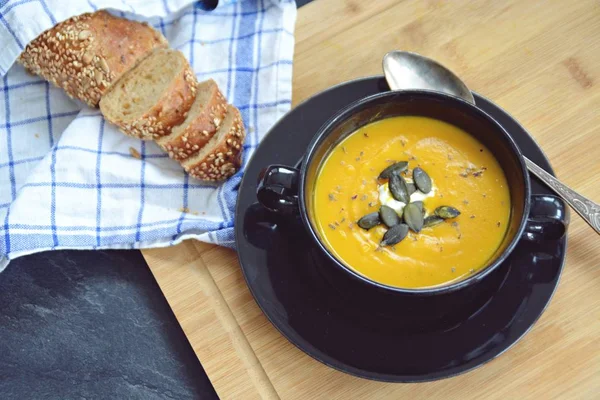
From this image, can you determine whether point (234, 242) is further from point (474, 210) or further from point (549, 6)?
point (549, 6)

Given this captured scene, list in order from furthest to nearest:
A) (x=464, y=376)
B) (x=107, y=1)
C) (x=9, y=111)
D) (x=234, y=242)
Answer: (x=9, y=111)
(x=107, y=1)
(x=234, y=242)
(x=464, y=376)

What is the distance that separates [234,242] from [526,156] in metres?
0.92

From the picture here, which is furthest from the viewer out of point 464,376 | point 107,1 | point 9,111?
point 9,111

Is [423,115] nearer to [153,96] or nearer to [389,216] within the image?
[389,216]

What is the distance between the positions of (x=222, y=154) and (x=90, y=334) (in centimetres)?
78

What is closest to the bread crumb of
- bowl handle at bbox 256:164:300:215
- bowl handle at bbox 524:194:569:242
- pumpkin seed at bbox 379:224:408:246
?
bowl handle at bbox 256:164:300:215

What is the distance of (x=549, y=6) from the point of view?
2.25 metres

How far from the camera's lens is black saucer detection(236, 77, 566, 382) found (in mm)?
1846

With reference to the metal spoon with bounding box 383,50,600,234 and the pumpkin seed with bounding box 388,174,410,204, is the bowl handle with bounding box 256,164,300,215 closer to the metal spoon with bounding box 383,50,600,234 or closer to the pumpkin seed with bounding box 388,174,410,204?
the pumpkin seed with bounding box 388,174,410,204

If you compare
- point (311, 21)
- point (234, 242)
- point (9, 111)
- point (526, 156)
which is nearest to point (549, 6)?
point (526, 156)

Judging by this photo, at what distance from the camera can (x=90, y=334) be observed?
7.67ft

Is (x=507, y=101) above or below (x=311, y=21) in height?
below

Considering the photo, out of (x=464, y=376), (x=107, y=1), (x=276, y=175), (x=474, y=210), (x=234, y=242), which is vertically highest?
(x=107, y=1)

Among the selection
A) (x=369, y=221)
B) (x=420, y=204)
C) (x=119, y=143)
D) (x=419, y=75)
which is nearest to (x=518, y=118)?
(x=419, y=75)
